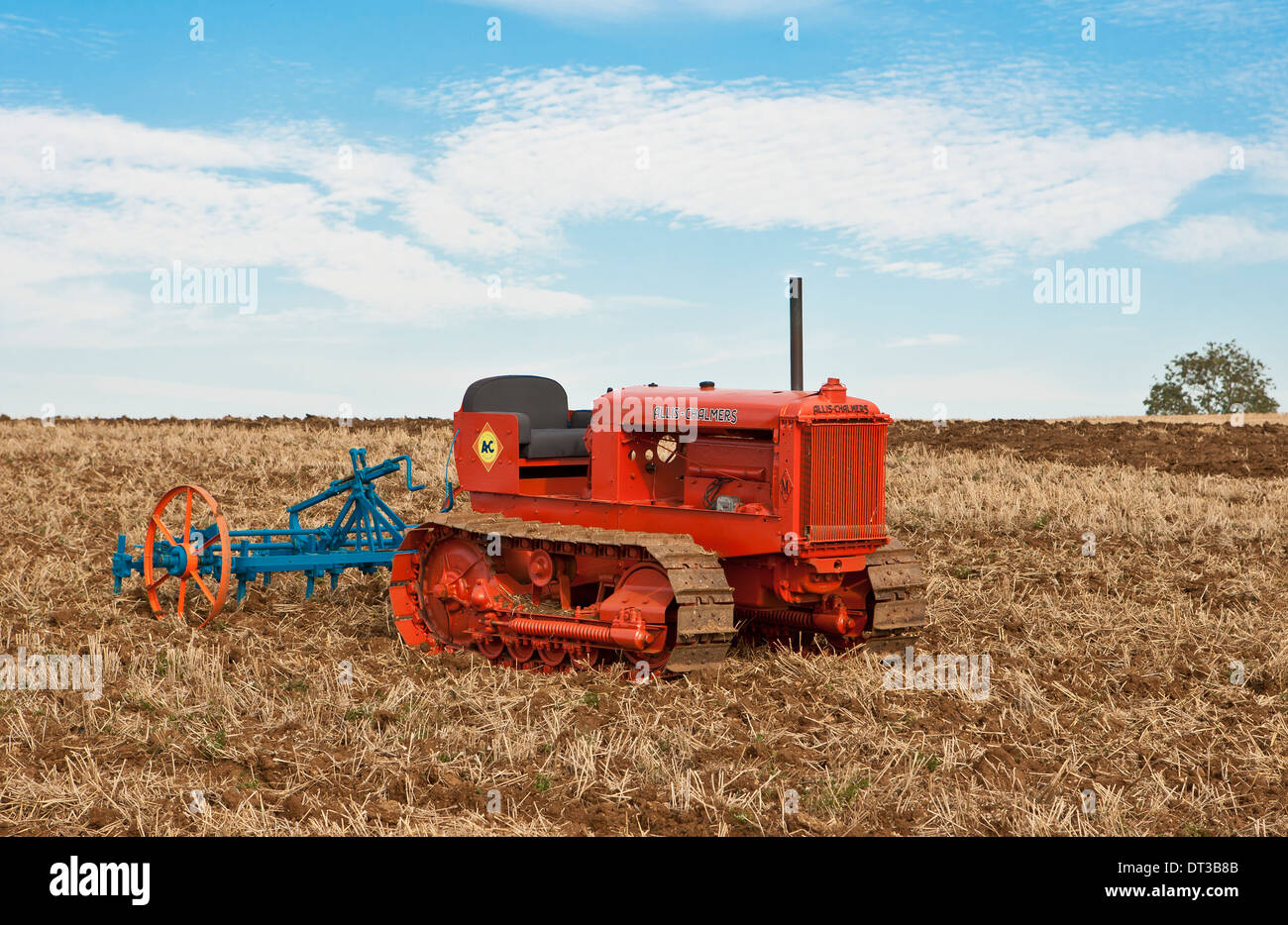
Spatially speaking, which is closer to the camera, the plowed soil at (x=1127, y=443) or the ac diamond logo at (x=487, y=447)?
the ac diamond logo at (x=487, y=447)

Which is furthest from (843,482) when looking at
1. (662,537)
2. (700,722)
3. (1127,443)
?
(1127,443)

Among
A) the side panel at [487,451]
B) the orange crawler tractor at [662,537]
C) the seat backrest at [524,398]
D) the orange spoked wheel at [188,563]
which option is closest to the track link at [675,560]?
the orange crawler tractor at [662,537]

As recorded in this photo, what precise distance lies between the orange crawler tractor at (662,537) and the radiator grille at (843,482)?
0.05 feet

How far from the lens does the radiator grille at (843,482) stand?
903 centimetres

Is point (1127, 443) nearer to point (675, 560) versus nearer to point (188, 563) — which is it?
point (675, 560)

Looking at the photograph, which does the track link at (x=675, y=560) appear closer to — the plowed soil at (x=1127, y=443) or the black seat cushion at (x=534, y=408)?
the black seat cushion at (x=534, y=408)

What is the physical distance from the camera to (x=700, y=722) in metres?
7.89

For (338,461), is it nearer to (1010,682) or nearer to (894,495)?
(894,495)

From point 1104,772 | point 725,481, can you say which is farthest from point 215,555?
point 1104,772

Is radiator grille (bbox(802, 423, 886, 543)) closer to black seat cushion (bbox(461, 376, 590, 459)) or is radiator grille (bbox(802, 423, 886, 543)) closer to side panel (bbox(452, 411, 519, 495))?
black seat cushion (bbox(461, 376, 590, 459))

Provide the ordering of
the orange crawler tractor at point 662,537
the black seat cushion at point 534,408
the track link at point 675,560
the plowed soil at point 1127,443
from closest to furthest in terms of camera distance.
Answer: the track link at point 675,560 < the orange crawler tractor at point 662,537 < the black seat cushion at point 534,408 < the plowed soil at point 1127,443

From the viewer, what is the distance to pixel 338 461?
2264 centimetres

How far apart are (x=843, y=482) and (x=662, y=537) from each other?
142 cm

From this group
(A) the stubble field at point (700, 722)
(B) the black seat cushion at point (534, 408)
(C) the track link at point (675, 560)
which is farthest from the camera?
(B) the black seat cushion at point (534, 408)
